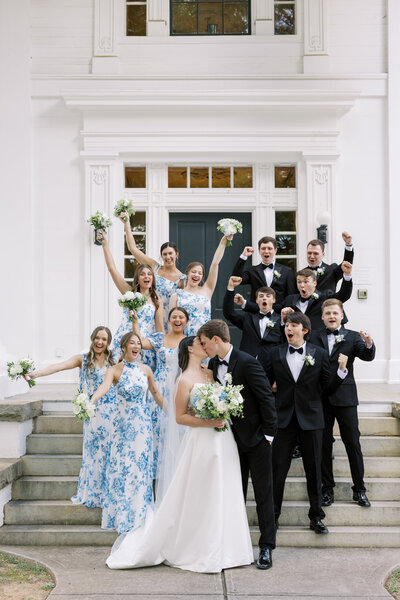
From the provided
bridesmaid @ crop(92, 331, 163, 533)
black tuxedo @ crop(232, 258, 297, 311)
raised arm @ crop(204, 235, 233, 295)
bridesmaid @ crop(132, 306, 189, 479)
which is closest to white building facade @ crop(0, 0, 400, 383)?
black tuxedo @ crop(232, 258, 297, 311)

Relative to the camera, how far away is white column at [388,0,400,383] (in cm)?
1022

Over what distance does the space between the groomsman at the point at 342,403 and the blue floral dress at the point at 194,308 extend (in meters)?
1.34

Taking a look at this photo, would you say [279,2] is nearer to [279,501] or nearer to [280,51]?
[280,51]

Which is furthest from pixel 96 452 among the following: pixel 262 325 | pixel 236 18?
pixel 236 18

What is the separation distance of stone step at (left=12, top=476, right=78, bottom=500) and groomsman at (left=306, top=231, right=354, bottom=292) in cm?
331

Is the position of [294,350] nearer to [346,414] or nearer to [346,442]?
[346,414]

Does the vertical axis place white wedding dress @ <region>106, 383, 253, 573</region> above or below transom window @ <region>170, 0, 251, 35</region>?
below

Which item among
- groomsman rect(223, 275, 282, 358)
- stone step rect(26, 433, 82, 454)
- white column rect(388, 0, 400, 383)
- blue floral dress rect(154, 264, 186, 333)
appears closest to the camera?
groomsman rect(223, 275, 282, 358)

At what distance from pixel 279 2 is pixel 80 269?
5.31 meters

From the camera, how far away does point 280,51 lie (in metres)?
10.5

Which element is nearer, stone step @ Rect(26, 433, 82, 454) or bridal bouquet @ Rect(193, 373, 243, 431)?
bridal bouquet @ Rect(193, 373, 243, 431)

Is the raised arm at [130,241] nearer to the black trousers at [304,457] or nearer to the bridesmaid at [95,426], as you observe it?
the bridesmaid at [95,426]

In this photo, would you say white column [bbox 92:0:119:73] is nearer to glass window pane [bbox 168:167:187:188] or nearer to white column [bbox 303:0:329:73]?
glass window pane [bbox 168:167:187:188]

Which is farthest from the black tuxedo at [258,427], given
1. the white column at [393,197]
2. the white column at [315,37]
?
the white column at [315,37]
